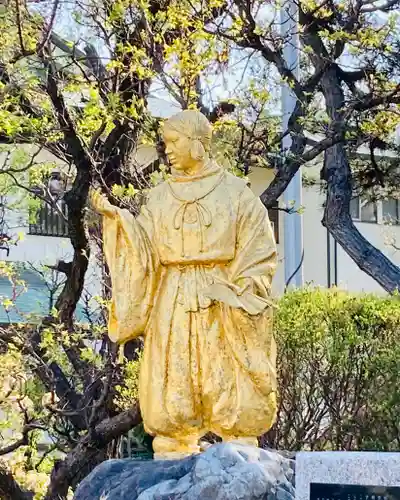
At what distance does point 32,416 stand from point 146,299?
3.79 m

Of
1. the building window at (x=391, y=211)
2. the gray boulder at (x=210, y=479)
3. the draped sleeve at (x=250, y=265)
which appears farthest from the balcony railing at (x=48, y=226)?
the gray boulder at (x=210, y=479)

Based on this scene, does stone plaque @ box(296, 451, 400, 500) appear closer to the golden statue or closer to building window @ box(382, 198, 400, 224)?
the golden statue

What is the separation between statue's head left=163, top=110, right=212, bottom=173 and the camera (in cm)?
606

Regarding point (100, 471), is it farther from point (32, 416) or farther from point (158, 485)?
point (32, 416)

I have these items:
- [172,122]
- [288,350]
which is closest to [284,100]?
[288,350]

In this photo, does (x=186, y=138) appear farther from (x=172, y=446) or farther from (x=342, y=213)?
(x=342, y=213)

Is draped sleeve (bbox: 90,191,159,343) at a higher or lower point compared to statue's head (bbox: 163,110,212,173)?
lower

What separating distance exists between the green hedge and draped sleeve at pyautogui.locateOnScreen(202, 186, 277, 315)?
11.8ft

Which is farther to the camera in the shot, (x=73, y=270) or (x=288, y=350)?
(x=288, y=350)

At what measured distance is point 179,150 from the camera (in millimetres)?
6074

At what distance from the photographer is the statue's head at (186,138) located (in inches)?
239

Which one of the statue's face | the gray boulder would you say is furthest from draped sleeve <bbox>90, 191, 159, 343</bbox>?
the gray boulder

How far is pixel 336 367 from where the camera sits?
9.48 m

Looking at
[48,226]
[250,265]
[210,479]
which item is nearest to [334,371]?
[250,265]
